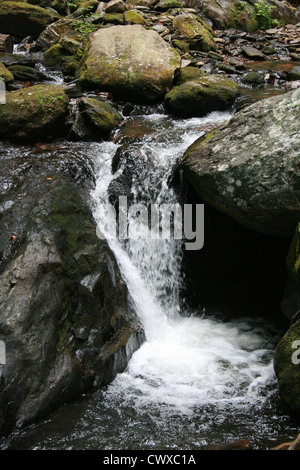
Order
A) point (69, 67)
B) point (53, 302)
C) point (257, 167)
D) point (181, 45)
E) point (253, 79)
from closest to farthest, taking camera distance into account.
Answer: point (53, 302) < point (257, 167) < point (253, 79) < point (69, 67) < point (181, 45)

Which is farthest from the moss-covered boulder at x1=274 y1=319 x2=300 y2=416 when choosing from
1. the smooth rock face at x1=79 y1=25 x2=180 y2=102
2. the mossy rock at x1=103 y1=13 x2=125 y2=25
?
the mossy rock at x1=103 y1=13 x2=125 y2=25

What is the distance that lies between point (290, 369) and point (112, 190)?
3.63 m

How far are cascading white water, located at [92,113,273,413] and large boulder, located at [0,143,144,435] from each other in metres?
0.31

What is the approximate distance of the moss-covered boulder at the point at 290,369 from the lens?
11.2 ft

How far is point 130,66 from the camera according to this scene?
880 cm

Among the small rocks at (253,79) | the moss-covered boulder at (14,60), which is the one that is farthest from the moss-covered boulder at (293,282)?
the moss-covered boulder at (14,60)

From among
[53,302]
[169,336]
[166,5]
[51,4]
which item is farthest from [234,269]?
[51,4]

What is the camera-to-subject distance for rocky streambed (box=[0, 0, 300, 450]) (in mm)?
3771

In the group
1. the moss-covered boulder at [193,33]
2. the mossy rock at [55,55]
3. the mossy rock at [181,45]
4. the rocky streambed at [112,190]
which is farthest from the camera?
the moss-covered boulder at [193,33]

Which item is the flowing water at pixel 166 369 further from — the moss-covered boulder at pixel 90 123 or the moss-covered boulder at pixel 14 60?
the moss-covered boulder at pixel 14 60

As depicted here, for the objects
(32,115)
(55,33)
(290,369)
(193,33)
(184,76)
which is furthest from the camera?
(193,33)

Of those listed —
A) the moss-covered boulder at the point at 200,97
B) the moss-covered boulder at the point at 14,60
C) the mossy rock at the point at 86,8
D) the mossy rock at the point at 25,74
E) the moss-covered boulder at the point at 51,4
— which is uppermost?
the moss-covered boulder at the point at 51,4

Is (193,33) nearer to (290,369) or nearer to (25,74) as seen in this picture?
(25,74)

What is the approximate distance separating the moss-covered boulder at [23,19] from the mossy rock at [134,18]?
2.82 m
